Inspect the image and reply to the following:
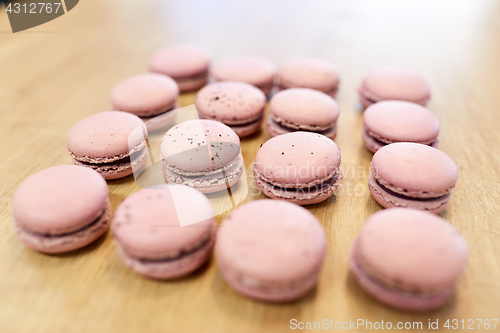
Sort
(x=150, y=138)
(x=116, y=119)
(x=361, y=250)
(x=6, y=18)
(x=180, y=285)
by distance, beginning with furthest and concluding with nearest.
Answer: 1. (x=6, y=18)
2. (x=150, y=138)
3. (x=116, y=119)
4. (x=180, y=285)
5. (x=361, y=250)

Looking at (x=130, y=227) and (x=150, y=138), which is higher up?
(x=130, y=227)

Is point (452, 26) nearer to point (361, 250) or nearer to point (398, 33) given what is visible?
point (398, 33)

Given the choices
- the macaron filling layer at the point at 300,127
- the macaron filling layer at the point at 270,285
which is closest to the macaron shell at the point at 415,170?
the macaron filling layer at the point at 300,127

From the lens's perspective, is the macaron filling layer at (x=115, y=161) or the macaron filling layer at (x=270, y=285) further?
the macaron filling layer at (x=115, y=161)

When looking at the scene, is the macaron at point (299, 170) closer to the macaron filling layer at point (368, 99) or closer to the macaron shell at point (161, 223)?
the macaron shell at point (161, 223)

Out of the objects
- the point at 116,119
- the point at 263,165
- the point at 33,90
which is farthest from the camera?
the point at 33,90

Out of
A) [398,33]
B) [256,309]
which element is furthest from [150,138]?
[398,33]

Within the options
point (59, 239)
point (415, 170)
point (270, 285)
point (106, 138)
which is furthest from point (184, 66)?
point (270, 285)
